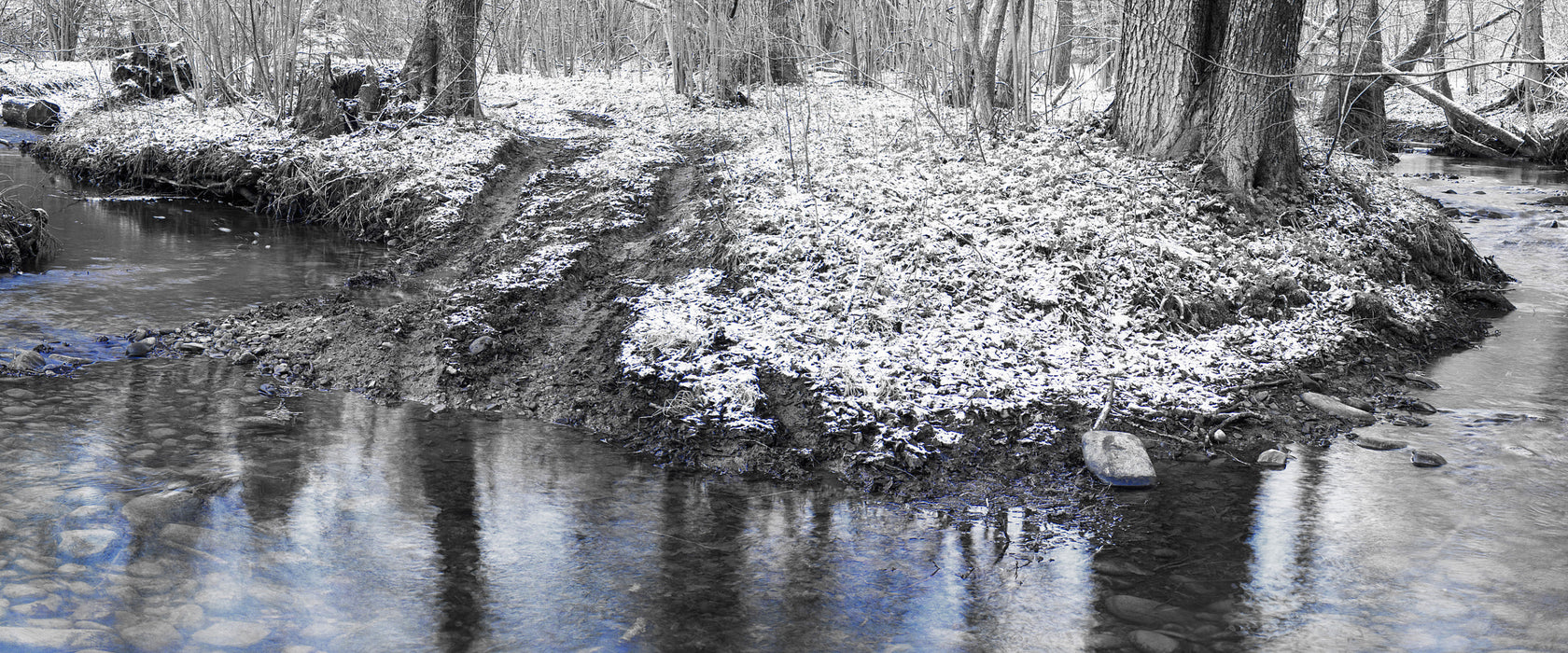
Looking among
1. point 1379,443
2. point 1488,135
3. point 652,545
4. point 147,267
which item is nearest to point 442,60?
point 147,267

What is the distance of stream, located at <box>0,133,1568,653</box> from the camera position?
10.6 ft

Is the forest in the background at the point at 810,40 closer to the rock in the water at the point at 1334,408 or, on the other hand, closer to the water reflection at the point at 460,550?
the rock in the water at the point at 1334,408

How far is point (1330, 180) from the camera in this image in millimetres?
7734

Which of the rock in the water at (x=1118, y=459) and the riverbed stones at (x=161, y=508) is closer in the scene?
the riverbed stones at (x=161, y=508)

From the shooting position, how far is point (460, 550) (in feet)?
12.4

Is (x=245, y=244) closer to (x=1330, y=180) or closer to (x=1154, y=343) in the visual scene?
(x=1154, y=343)

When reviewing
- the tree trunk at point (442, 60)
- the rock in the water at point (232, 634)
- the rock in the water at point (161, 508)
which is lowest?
the rock in the water at point (232, 634)

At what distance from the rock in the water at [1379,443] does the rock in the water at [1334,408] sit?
26 centimetres

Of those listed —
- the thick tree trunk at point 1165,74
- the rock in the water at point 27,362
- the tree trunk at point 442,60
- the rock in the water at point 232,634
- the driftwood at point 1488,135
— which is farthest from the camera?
the driftwood at point 1488,135

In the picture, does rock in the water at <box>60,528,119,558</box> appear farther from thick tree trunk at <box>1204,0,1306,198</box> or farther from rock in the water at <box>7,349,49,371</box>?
thick tree trunk at <box>1204,0,1306,198</box>

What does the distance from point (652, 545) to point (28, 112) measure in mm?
19360

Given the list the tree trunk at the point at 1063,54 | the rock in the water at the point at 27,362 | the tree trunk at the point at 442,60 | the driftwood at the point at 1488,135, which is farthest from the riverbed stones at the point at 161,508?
the driftwood at the point at 1488,135

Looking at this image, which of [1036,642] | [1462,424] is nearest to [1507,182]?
[1462,424]

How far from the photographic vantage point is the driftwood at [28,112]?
1748 centimetres
